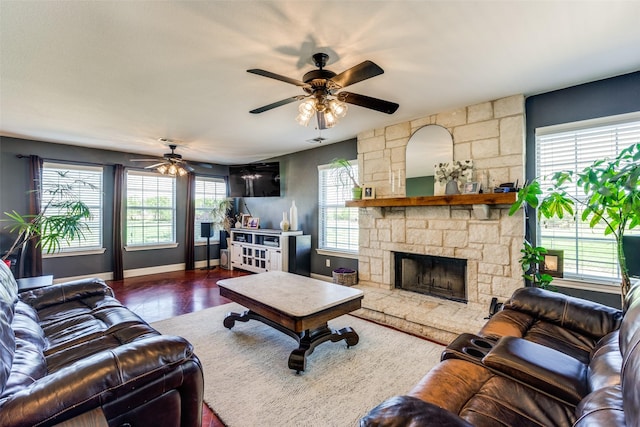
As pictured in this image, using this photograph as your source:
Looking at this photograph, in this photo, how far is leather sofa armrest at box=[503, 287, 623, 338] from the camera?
5.94ft

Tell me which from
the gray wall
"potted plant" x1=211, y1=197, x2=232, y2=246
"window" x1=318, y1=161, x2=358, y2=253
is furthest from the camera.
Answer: "potted plant" x1=211, y1=197, x2=232, y2=246

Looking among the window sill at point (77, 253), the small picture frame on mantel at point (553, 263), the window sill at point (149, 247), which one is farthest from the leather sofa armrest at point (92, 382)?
the window sill at point (149, 247)

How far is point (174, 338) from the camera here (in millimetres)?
1408

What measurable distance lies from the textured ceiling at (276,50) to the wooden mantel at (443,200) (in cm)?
109

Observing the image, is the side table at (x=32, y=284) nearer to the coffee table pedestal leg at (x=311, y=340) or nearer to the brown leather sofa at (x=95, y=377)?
the brown leather sofa at (x=95, y=377)

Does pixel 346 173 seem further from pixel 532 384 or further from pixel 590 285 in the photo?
pixel 532 384

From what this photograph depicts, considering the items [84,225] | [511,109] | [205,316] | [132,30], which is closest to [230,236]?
[84,225]

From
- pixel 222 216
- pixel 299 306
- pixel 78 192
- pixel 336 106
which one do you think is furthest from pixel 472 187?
pixel 78 192

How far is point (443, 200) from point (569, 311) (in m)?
1.71

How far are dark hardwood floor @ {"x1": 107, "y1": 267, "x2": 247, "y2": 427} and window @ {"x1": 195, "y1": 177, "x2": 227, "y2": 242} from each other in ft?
3.61

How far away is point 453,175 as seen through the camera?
11.6ft

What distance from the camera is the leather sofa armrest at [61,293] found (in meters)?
2.39

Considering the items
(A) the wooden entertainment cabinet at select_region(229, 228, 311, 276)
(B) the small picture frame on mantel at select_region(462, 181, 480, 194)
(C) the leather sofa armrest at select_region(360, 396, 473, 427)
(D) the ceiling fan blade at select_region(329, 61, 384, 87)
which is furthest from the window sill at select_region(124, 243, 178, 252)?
(C) the leather sofa armrest at select_region(360, 396, 473, 427)

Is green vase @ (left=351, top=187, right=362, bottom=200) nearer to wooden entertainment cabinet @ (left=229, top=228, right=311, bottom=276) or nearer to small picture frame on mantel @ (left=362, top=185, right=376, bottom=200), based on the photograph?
small picture frame on mantel @ (left=362, top=185, right=376, bottom=200)
